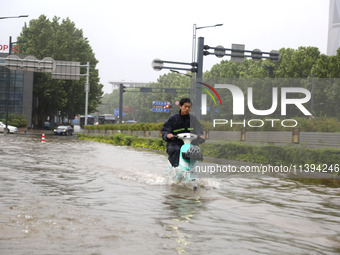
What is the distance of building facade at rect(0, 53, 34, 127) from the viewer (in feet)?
224

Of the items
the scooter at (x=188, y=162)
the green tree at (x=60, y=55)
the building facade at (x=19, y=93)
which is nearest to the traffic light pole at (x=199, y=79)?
the scooter at (x=188, y=162)

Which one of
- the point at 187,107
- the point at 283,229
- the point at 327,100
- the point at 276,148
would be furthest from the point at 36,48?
the point at 283,229

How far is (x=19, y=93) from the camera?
69.3 m

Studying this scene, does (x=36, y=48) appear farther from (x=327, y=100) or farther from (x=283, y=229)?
(x=283, y=229)

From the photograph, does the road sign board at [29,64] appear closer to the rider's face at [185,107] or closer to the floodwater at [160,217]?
the floodwater at [160,217]

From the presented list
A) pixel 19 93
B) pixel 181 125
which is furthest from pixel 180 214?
pixel 19 93

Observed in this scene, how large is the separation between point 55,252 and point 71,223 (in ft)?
4.50

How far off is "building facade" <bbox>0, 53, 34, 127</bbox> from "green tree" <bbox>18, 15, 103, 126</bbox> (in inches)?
46.6

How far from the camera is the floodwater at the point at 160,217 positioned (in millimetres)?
5031

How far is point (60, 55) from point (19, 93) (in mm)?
9298

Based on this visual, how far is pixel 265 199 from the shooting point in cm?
917

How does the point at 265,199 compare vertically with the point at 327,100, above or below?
below

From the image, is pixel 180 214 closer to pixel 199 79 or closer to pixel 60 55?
pixel 199 79

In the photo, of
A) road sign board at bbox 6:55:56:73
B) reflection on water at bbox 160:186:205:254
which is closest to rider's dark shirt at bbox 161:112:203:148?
reflection on water at bbox 160:186:205:254
